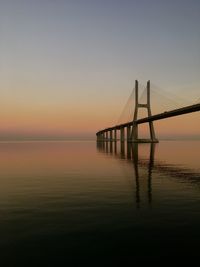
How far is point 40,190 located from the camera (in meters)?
18.2

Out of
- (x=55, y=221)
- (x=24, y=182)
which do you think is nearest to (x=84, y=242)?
(x=55, y=221)

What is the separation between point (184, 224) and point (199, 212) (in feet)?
6.51

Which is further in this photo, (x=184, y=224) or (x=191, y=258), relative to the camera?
(x=184, y=224)

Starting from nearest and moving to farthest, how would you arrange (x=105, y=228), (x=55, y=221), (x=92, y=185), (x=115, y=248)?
(x=115, y=248), (x=105, y=228), (x=55, y=221), (x=92, y=185)

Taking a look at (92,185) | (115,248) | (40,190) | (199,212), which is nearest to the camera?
(115,248)

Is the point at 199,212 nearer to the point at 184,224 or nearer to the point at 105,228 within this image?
the point at 184,224

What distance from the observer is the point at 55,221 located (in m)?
10.9

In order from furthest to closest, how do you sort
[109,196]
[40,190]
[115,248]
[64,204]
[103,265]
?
[40,190]
[109,196]
[64,204]
[115,248]
[103,265]

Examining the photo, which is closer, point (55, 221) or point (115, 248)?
point (115, 248)

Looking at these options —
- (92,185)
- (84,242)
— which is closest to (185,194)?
(92,185)

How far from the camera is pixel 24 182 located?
71.0 feet

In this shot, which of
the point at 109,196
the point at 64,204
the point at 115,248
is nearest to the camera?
the point at 115,248

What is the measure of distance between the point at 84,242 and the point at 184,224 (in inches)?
137

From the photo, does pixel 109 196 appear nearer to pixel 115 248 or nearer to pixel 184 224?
pixel 184 224
